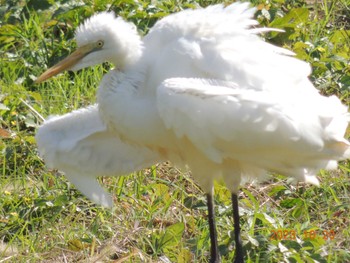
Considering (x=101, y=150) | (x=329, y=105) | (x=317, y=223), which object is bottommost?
(x=317, y=223)

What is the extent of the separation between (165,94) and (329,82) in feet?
7.93

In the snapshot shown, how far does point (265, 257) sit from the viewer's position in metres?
5.27

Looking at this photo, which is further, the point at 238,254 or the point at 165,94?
the point at 238,254

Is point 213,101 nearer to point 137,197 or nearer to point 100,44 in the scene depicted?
point 100,44

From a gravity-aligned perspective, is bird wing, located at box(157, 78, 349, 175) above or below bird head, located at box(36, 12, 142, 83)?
below

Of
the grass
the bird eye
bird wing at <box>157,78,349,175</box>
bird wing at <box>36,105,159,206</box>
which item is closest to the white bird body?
bird wing at <box>157,78,349,175</box>

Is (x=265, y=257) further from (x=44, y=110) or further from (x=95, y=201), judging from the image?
(x=44, y=110)

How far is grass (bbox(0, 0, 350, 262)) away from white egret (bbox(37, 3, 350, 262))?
0.82 ft

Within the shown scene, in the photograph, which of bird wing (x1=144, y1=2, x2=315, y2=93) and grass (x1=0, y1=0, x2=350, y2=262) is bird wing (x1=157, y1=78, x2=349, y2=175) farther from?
grass (x1=0, y1=0, x2=350, y2=262)

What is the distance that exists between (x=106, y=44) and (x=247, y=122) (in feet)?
2.72

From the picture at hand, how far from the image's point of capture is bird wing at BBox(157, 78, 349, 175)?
4762 mm

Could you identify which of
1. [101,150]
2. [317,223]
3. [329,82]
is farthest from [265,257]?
[329,82]

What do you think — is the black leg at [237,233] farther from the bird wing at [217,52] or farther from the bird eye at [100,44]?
the bird eye at [100,44]

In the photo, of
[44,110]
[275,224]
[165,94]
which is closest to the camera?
[165,94]
